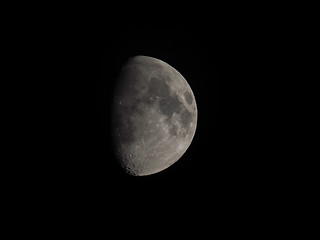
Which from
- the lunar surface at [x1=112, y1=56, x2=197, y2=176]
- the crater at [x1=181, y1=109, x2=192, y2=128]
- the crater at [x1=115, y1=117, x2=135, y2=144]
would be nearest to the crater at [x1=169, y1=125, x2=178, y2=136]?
the lunar surface at [x1=112, y1=56, x2=197, y2=176]

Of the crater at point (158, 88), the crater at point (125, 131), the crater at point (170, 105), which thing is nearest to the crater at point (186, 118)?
the crater at point (170, 105)

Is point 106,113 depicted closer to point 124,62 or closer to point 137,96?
point 137,96

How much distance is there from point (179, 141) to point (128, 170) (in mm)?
976

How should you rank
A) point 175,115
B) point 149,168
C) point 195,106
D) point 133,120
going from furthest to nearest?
1. point 195,106
2. point 149,168
3. point 175,115
4. point 133,120

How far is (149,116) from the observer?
14.3ft

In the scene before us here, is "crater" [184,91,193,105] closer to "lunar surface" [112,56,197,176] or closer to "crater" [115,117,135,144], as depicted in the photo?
Result: "lunar surface" [112,56,197,176]

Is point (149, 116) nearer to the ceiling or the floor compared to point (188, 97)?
nearer to the floor

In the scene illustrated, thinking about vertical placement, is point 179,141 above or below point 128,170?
above

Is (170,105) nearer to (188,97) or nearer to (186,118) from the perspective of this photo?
(186,118)

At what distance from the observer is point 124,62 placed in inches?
189

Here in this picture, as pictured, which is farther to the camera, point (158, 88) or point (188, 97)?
point (188, 97)

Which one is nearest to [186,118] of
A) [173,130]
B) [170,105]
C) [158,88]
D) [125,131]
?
[173,130]

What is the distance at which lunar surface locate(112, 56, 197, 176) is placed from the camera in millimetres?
4344

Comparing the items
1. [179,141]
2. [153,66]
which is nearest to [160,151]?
[179,141]
